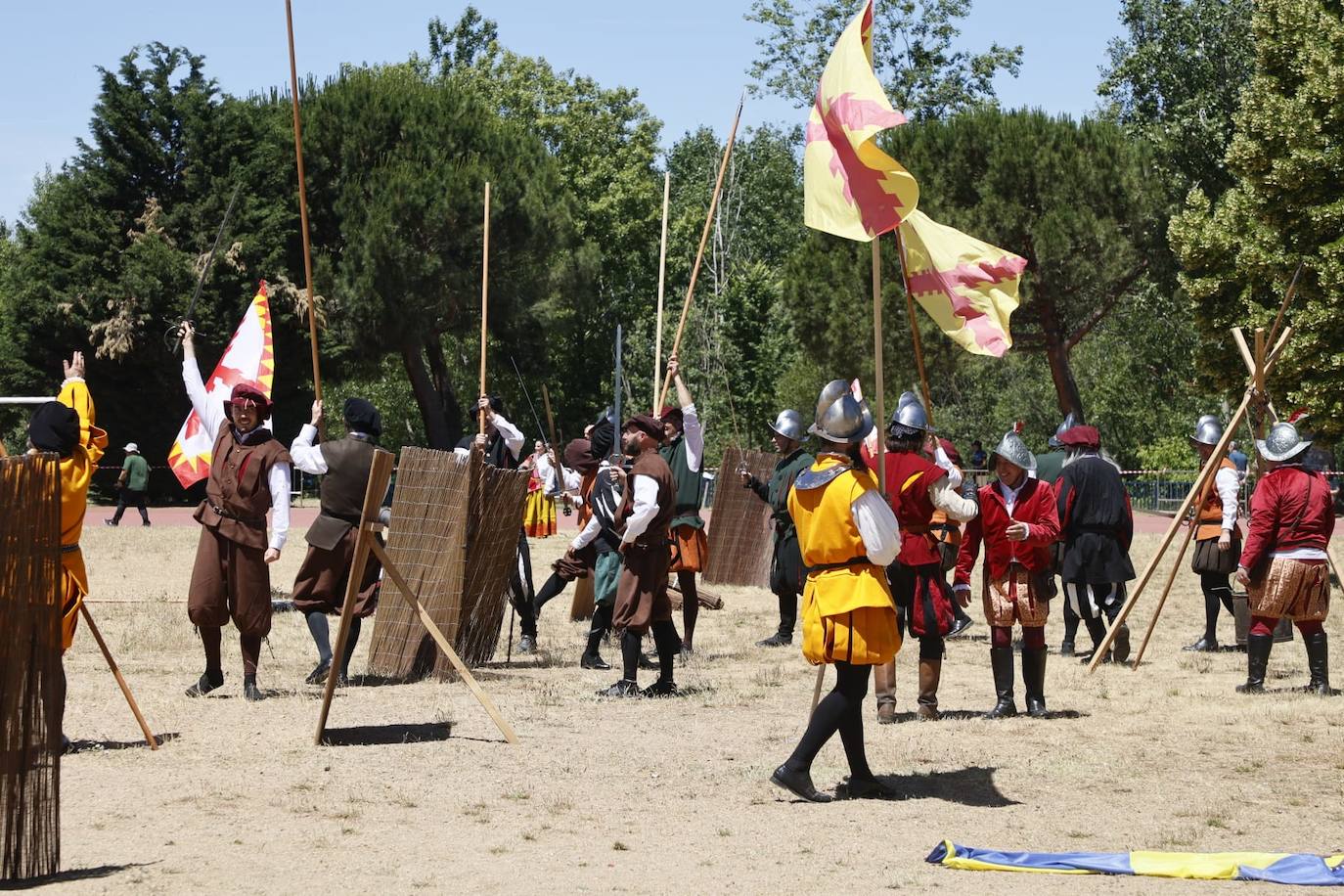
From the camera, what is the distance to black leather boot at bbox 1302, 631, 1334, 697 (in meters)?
10.4

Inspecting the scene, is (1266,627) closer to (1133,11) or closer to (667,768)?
(667,768)

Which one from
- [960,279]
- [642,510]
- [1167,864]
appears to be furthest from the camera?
[960,279]

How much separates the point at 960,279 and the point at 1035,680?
242 centimetres

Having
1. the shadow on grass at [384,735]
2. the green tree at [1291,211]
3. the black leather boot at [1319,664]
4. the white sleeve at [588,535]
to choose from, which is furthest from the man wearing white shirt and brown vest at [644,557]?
the green tree at [1291,211]

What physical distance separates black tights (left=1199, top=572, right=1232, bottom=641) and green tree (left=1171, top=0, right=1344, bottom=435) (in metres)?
11.9

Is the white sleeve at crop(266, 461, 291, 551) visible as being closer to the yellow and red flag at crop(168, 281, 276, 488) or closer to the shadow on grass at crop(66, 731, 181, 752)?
the shadow on grass at crop(66, 731, 181, 752)

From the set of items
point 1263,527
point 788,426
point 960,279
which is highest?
point 960,279

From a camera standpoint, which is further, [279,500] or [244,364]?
[244,364]

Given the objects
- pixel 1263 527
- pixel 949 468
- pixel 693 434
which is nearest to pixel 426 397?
pixel 693 434

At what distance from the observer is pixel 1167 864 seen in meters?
5.97

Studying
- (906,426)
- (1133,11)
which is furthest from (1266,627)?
(1133,11)

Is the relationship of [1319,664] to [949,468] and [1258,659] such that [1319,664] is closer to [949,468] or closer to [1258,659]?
[1258,659]

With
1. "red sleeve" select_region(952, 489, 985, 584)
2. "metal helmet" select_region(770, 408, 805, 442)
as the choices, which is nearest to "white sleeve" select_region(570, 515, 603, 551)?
"metal helmet" select_region(770, 408, 805, 442)

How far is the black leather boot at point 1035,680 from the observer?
949cm
